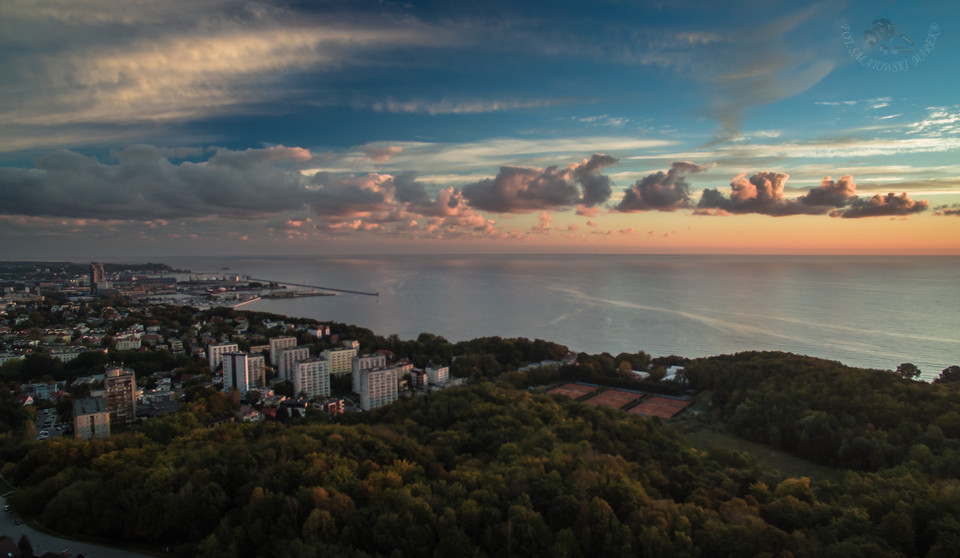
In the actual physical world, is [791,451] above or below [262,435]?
below

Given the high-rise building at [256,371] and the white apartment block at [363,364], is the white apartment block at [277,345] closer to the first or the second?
the high-rise building at [256,371]

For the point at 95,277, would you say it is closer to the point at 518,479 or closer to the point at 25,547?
the point at 25,547

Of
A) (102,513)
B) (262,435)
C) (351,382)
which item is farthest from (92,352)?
(102,513)

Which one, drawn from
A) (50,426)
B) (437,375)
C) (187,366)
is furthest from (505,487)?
(187,366)

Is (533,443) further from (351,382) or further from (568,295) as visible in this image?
(568,295)

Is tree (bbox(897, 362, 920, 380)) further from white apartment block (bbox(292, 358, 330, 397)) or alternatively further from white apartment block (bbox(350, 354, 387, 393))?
white apartment block (bbox(292, 358, 330, 397))

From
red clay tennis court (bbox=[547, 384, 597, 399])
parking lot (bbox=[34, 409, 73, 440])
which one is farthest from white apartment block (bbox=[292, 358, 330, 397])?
red clay tennis court (bbox=[547, 384, 597, 399])
